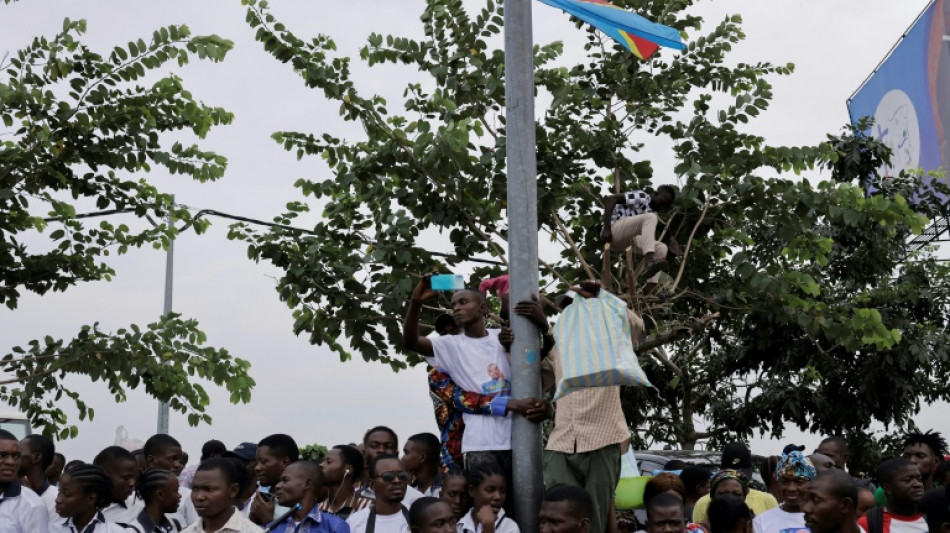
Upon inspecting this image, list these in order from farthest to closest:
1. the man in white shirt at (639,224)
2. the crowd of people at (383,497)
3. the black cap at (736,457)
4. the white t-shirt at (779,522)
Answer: the man in white shirt at (639,224), the black cap at (736,457), the white t-shirt at (779,522), the crowd of people at (383,497)

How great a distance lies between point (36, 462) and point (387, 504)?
2.85m

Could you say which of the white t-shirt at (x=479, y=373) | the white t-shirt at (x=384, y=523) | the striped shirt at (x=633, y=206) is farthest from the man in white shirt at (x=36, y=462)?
the striped shirt at (x=633, y=206)

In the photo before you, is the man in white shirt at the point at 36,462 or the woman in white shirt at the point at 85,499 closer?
the woman in white shirt at the point at 85,499

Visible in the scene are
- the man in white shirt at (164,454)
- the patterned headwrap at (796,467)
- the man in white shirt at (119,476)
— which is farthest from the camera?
the man in white shirt at (164,454)

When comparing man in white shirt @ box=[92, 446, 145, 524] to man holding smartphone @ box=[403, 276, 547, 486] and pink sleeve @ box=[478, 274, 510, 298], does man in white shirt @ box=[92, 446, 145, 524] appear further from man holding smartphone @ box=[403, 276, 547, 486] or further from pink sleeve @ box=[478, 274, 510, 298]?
pink sleeve @ box=[478, 274, 510, 298]

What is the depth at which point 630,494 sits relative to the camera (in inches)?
300

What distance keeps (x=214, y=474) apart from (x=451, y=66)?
6.18 metres

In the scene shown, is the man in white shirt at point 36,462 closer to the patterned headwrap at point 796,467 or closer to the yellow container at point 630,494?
the yellow container at point 630,494

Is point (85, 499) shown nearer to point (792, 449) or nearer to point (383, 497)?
point (383, 497)

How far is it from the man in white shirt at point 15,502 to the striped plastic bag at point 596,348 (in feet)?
9.84

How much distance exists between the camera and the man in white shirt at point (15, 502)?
22.0ft

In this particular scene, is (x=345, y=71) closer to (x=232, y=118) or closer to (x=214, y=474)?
(x=232, y=118)

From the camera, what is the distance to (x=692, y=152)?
1137cm

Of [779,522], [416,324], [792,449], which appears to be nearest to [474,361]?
[416,324]
